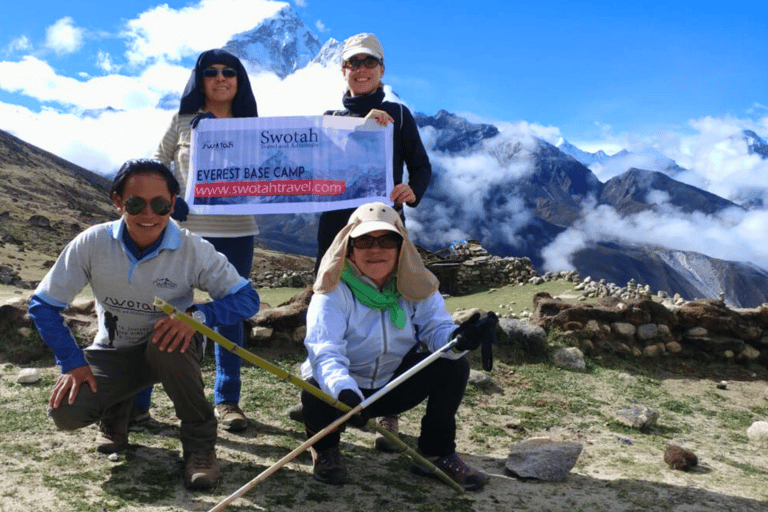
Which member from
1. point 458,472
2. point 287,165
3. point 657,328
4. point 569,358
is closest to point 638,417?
point 569,358

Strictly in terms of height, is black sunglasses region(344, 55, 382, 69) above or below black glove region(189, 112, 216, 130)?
above

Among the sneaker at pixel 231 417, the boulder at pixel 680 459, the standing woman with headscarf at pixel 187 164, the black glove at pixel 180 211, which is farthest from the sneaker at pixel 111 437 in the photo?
the boulder at pixel 680 459

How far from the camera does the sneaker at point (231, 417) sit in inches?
173

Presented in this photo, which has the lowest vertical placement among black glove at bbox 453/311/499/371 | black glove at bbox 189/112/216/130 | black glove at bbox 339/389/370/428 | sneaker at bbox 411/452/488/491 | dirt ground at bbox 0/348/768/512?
dirt ground at bbox 0/348/768/512

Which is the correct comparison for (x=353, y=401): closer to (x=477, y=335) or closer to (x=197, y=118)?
(x=477, y=335)

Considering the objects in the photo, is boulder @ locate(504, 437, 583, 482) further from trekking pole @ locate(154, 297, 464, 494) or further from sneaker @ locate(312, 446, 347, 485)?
sneaker @ locate(312, 446, 347, 485)

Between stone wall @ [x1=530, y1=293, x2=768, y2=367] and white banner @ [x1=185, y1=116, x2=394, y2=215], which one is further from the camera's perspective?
stone wall @ [x1=530, y1=293, x2=768, y2=367]

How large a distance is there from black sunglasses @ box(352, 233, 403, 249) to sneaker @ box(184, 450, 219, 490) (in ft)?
4.90

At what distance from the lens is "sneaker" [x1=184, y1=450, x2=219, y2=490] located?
3.38m

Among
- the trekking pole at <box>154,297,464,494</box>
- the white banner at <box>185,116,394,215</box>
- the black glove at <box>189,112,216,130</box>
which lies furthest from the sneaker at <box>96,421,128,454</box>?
the black glove at <box>189,112,216,130</box>

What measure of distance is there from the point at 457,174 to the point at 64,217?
12771cm

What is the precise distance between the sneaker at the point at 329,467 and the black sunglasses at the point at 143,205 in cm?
169

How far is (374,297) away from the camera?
362 cm

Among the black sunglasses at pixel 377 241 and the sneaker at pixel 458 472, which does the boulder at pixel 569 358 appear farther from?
the black sunglasses at pixel 377 241
